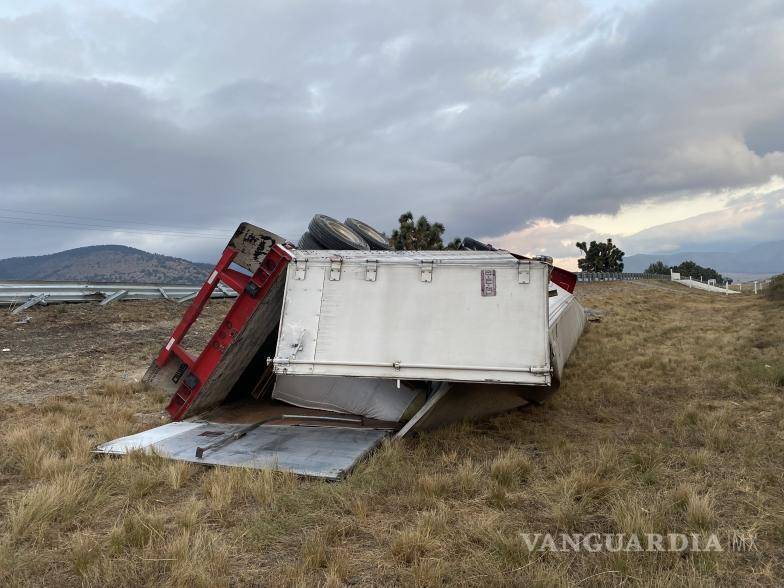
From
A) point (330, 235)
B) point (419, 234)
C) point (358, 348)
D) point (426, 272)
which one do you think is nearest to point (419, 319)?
point (426, 272)

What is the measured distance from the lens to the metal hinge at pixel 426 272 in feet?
16.0

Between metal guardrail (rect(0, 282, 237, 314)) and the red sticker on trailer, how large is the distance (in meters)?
12.6

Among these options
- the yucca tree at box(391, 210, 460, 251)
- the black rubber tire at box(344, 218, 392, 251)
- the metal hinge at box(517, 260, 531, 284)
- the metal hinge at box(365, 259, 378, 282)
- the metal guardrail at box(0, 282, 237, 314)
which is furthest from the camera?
Answer: the yucca tree at box(391, 210, 460, 251)

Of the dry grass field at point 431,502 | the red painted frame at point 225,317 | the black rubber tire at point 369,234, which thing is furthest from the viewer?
the black rubber tire at point 369,234

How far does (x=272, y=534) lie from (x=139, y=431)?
135 inches

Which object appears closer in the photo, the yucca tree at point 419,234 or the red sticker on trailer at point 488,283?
the red sticker on trailer at point 488,283

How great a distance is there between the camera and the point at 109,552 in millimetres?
3129

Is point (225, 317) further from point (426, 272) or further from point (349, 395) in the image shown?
point (426, 272)

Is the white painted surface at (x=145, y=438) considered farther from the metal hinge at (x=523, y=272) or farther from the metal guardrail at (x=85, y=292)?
the metal guardrail at (x=85, y=292)

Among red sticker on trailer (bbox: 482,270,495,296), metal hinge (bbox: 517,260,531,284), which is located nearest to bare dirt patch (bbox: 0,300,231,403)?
red sticker on trailer (bbox: 482,270,495,296)

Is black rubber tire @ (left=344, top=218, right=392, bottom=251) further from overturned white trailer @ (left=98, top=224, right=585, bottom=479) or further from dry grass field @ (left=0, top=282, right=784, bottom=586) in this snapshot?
dry grass field @ (left=0, top=282, right=784, bottom=586)

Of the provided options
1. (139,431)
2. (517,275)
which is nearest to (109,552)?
(139,431)

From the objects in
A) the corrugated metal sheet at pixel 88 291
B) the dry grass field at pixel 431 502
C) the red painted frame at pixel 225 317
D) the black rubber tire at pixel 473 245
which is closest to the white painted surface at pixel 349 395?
the dry grass field at pixel 431 502

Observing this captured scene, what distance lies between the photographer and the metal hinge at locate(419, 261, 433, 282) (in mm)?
4887
